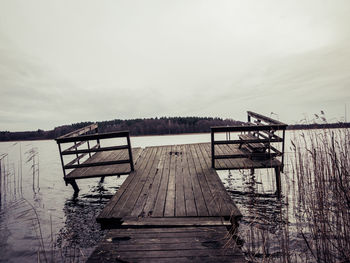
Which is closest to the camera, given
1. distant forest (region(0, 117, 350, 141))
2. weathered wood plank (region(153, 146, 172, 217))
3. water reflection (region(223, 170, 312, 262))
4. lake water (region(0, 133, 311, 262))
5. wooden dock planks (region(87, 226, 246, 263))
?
wooden dock planks (region(87, 226, 246, 263))

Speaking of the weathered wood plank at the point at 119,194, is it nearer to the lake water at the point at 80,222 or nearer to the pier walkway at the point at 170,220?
the pier walkway at the point at 170,220

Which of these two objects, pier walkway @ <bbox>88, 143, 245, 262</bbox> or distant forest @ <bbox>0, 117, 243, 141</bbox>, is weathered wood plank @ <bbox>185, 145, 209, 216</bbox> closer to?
pier walkway @ <bbox>88, 143, 245, 262</bbox>

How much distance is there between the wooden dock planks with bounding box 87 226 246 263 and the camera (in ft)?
8.27

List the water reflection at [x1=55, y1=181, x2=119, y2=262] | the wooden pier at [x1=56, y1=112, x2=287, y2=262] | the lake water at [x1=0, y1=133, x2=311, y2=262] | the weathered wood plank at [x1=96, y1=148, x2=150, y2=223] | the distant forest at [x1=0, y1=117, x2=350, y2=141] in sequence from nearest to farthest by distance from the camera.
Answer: the wooden pier at [x1=56, y1=112, x2=287, y2=262] < the weathered wood plank at [x1=96, y1=148, x2=150, y2=223] < the lake water at [x1=0, y1=133, x2=311, y2=262] < the water reflection at [x1=55, y1=181, x2=119, y2=262] < the distant forest at [x1=0, y1=117, x2=350, y2=141]

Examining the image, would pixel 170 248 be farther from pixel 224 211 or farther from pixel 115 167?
pixel 115 167

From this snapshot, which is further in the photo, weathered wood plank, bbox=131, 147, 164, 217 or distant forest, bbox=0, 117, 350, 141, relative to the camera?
distant forest, bbox=0, 117, 350, 141

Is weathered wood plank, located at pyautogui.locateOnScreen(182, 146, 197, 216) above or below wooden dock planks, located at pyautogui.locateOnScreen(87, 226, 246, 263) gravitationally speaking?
above

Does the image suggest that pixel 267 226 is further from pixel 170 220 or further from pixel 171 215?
pixel 170 220

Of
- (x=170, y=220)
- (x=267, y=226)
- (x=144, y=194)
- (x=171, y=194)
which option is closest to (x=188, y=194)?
(x=171, y=194)

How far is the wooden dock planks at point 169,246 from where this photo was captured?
2.52 m

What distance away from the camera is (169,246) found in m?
2.78

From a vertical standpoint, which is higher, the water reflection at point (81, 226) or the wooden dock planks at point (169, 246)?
the wooden dock planks at point (169, 246)

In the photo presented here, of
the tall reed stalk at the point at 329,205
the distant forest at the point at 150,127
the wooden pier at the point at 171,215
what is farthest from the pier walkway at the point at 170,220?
the distant forest at the point at 150,127

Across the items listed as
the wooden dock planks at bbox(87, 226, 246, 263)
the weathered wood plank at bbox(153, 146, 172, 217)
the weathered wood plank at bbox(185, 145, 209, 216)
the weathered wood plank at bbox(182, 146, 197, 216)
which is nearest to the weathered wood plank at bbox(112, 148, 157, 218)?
the weathered wood plank at bbox(153, 146, 172, 217)
